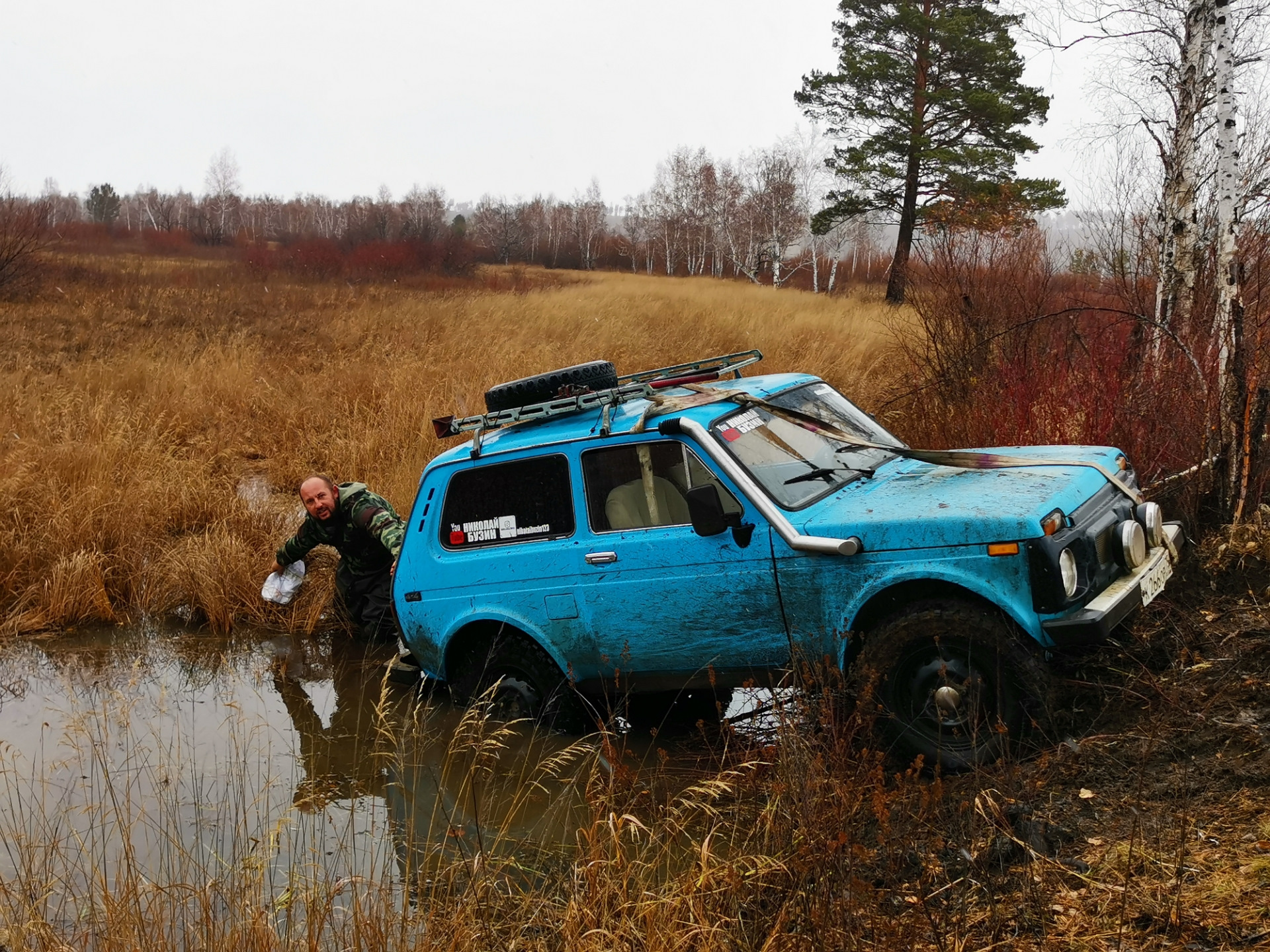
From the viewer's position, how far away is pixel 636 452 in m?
5.02

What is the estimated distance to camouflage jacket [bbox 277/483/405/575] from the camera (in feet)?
23.2

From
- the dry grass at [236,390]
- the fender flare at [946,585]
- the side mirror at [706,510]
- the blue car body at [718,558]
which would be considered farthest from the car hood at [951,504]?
the dry grass at [236,390]

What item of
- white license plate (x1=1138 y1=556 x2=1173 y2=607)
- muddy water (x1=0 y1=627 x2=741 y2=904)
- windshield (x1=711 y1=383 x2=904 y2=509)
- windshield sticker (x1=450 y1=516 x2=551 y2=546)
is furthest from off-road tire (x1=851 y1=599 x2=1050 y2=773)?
windshield sticker (x1=450 y1=516 x2=551 y2=546)

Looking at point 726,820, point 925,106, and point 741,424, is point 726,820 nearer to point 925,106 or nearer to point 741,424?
point 741,424

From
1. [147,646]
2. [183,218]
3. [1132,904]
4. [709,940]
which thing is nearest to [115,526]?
[147,646]

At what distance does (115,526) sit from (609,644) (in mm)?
5824

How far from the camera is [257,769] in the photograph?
567cm

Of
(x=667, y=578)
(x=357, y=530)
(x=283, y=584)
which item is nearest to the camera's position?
(x=667, y=578)

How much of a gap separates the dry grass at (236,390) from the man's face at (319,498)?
1187 millimetres

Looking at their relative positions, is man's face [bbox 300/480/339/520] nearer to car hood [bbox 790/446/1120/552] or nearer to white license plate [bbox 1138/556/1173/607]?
car hood [bbox 790/446/1120/552]

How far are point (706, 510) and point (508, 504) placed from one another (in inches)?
53.2

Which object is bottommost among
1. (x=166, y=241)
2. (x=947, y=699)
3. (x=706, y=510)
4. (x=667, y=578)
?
(x=947, y=699)

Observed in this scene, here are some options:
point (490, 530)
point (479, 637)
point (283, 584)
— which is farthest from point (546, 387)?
point (283, 584)

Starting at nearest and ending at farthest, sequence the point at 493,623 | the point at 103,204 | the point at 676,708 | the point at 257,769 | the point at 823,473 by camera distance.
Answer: the point at 823,473
the point at 493,623
the point at 257,769
the point at 676,708
the point at 103,204
